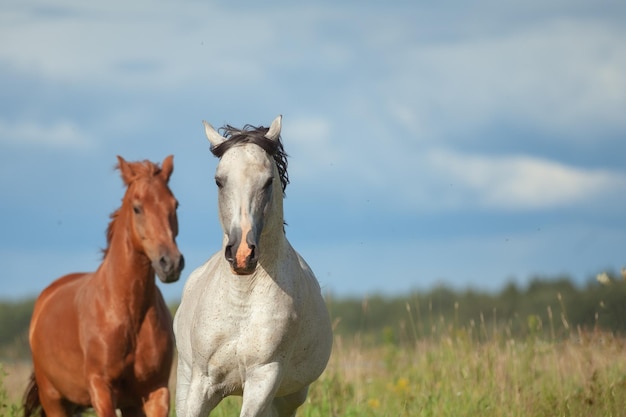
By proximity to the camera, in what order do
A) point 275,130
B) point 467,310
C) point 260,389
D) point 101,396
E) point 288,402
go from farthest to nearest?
point 467,310 → point 101,396 → point 288,402 → point 275,130 → point 260,389

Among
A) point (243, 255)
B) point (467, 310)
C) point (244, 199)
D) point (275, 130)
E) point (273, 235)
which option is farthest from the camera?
point (467, 310)

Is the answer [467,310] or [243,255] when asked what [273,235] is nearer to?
[243,255]

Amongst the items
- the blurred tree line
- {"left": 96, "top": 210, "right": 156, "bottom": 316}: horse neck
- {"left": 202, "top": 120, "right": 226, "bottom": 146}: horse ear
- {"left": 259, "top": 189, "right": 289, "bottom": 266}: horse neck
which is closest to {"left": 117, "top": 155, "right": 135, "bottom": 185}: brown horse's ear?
{"left": 96, "top": 210, "right": 156, "bottom": 316}: horse neck

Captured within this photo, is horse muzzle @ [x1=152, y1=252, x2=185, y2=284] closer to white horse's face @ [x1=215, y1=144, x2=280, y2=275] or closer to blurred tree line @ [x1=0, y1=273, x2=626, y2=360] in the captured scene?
white horse's face @ [x1=215, y1=144, x2=280, y2=275]

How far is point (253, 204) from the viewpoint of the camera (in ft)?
17.0

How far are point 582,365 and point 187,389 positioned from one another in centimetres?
547

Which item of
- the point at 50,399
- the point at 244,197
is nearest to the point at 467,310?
the point at 50,399

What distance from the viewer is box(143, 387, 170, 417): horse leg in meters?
8.14

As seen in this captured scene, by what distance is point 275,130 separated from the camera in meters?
5.77

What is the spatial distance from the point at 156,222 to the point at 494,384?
3.96 metres

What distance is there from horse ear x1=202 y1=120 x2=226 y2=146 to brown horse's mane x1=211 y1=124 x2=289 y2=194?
0.04 metres

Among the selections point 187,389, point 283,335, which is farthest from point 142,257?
point 283,335

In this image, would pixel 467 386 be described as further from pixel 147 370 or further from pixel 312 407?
pixel 147 370

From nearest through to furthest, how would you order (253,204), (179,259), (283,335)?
(253,204) < (283,335) < (179,259)
